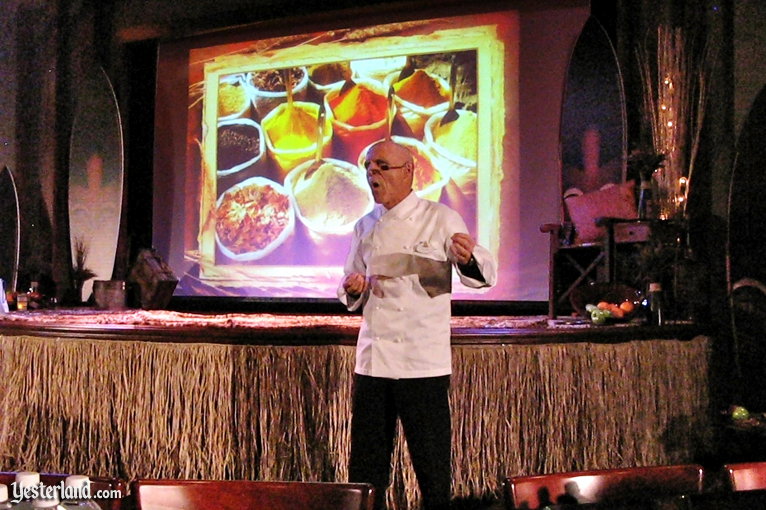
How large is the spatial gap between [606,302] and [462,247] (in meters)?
1.60

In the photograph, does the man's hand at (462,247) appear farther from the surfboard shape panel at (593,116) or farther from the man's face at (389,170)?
the surfboard shape panel at (593,116)

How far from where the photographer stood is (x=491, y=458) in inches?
107

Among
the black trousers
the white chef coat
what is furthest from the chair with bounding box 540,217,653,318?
the black trousers

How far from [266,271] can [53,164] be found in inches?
84.0

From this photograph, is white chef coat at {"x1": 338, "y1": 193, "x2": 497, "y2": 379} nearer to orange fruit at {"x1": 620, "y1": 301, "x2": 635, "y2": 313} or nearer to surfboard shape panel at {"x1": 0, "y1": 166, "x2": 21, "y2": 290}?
orange fruit at {"x1": 620, "y1": 301, "x2": 635, "y2": 313}

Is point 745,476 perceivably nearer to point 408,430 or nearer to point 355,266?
point 408,430

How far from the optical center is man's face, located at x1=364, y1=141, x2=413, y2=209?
2021 millimetres

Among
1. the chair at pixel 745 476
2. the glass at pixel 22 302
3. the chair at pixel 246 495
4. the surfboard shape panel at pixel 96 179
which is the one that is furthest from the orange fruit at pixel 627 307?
the surfboard shape panel at pixel 96 179

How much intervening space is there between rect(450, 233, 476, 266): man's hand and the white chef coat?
11 centimetres

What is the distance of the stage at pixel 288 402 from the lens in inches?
106

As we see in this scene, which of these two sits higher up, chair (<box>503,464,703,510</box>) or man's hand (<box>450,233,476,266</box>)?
man's hand (<box>450,233,476,266</box>)

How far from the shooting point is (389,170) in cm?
204

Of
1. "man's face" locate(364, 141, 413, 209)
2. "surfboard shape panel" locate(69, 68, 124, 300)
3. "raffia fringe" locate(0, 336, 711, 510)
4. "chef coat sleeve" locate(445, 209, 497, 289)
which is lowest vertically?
"raffia fringe" locate(0, 336, 711, 510)

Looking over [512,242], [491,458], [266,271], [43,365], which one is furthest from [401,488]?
[266,271]
